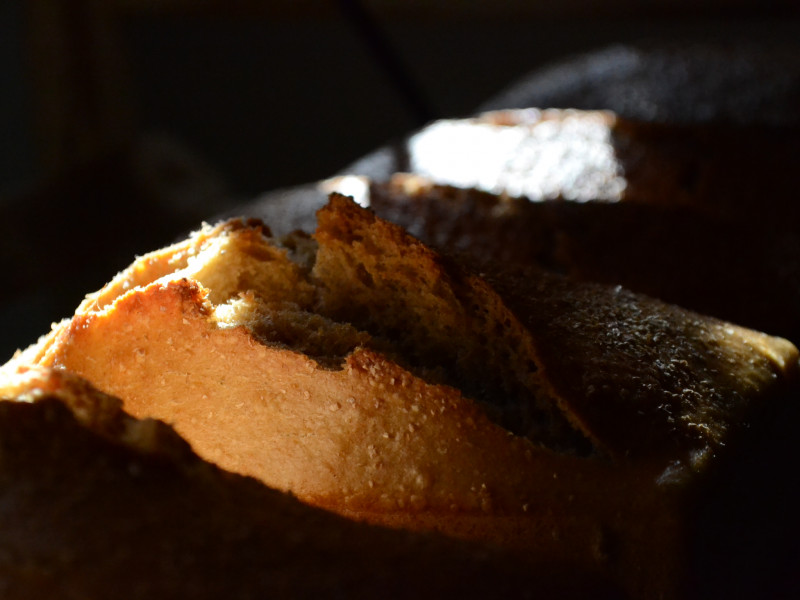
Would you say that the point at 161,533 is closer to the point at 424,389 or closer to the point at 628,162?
the point at 424,389

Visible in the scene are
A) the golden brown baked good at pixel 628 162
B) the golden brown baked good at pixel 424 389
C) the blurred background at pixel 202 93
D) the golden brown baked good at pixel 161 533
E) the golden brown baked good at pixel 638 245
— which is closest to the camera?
the golden brown baked good at pixel 161 533

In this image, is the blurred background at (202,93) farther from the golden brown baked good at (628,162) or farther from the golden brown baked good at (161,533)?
the golden brown baked good at (161,533)

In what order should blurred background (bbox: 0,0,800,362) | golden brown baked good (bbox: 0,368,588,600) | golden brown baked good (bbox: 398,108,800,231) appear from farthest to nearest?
blurred background (bbox: 0,0,800,362)
golden brown baked good (bbox: 398,108,800,231)
golden brown baked good (bbox: 0,368,588,600)

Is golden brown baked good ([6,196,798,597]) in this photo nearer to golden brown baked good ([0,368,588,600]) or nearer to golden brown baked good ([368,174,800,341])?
golden brown baked good ([0,368,588,600])

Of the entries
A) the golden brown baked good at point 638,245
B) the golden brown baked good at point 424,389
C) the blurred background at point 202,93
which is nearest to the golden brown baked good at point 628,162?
the golden brown baked good at point 638,245

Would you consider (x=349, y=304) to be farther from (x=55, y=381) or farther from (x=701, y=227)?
(x=701, y=227)

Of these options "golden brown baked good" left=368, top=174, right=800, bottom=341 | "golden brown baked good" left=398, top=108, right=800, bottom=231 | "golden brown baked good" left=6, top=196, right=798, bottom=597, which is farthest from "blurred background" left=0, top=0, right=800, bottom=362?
"golden brown baked good" left=6, top=196, right=798, bottom=597
